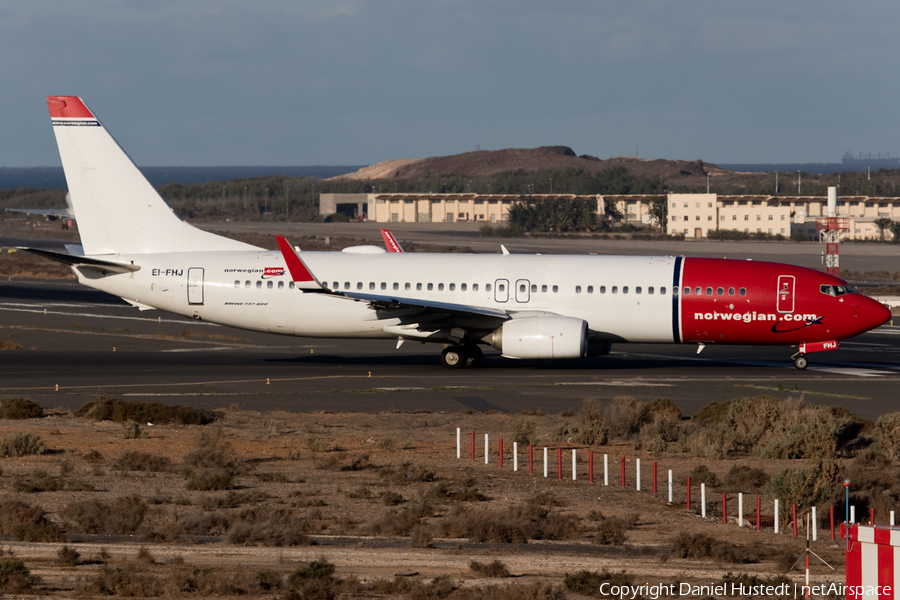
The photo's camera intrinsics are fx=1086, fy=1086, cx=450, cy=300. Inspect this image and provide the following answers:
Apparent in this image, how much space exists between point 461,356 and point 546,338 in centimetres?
420

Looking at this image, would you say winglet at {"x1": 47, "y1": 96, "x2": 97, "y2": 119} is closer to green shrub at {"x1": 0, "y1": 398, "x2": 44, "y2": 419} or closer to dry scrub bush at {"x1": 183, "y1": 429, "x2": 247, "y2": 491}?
green shrub at {"x1": 0, "y1": 398, "x2": 44, "y2": 419}

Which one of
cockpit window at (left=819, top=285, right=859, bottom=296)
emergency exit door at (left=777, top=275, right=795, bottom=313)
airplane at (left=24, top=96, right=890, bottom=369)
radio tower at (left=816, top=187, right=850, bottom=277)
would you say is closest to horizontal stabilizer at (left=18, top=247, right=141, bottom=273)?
airplane at (left=24, top=96, right=890, bottom=369)

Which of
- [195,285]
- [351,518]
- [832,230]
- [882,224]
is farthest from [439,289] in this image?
[882,224]

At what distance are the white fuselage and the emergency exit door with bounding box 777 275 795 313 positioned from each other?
140 inches

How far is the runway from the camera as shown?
31.4 meters

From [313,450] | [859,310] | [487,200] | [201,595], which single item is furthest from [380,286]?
[487,200]

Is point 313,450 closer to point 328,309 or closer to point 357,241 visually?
point 328,309

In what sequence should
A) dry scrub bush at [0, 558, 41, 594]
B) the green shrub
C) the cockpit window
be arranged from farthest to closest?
the cockpit window < the green shrub < dry scrub bush at [0, 558, 41, 594]

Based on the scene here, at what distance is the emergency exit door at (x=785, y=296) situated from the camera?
3531cm

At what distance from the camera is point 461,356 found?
37750 millimetres

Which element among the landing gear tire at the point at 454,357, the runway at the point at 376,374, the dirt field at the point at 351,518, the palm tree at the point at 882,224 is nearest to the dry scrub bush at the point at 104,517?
the dirt field at the point at 351,518

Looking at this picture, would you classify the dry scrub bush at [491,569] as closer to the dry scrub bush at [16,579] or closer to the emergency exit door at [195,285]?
the dry scrub bush at [16,579]

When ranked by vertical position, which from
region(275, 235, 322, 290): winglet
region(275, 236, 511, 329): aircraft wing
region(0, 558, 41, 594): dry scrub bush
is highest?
region(275, 235, 322, 290): winglet

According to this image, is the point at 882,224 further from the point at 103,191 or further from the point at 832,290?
the point at 103,191
